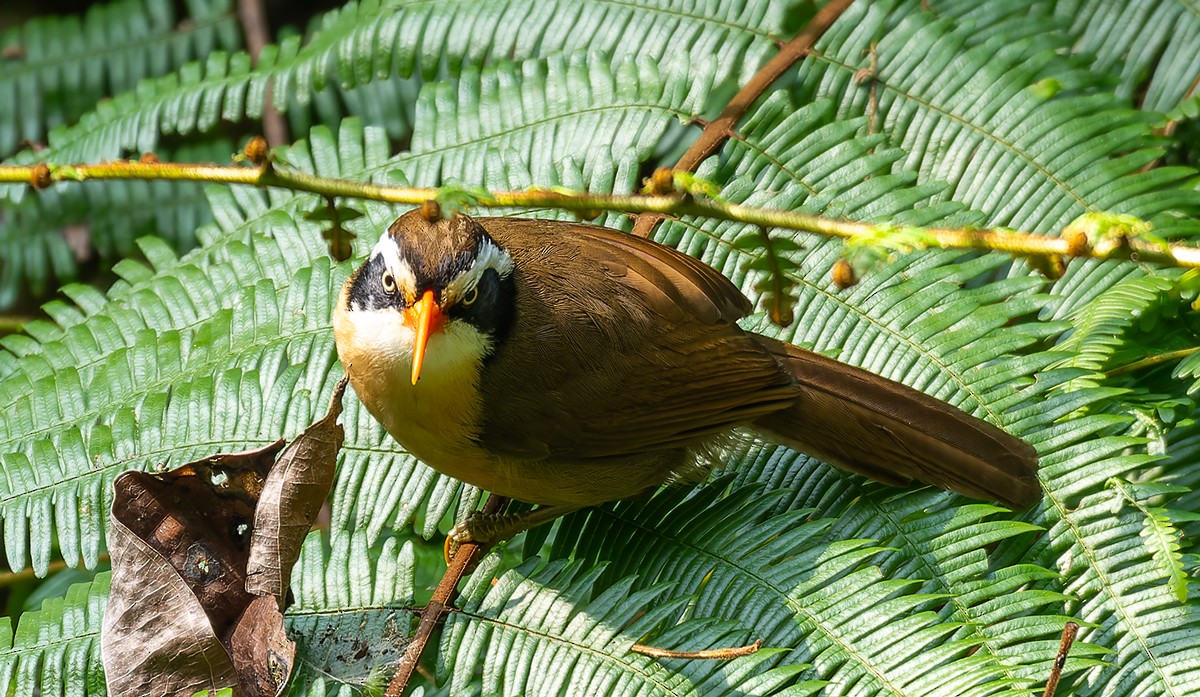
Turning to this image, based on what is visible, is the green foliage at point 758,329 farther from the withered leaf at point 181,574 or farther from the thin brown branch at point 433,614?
the withered leaf at point 181,574

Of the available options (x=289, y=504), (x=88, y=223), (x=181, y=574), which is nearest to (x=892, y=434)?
(x=289, y=504)

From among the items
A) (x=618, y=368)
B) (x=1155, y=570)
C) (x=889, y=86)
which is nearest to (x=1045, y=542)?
(x=1155, y=570)

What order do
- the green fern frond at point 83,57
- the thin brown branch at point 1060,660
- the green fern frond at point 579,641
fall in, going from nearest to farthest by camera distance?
the thin brown branch at point 1060,660
the green fern frond at point 579,641
the green fern frond at point 83,57

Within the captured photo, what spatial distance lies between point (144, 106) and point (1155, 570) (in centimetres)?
316

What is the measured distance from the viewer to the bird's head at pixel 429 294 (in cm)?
249

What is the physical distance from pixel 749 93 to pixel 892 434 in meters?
1.17

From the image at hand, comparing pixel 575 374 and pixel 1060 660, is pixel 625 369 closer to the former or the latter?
pixel 575 374

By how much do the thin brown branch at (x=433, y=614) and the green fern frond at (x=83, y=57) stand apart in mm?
2819

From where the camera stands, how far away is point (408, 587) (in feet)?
7.23

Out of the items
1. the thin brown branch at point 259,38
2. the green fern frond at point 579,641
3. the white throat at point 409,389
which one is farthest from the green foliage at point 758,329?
the thin brown branch at point 259,38

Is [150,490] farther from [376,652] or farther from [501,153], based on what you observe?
[501,153]

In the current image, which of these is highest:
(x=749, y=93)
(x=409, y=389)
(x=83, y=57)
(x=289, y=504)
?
(x=83, y=57)

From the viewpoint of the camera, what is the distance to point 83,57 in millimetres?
4328

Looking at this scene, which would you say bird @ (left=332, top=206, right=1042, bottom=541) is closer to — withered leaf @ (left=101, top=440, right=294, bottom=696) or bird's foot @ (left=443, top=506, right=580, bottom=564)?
bird's foot @ (left=443, top=506, right=580, bottom=564)
